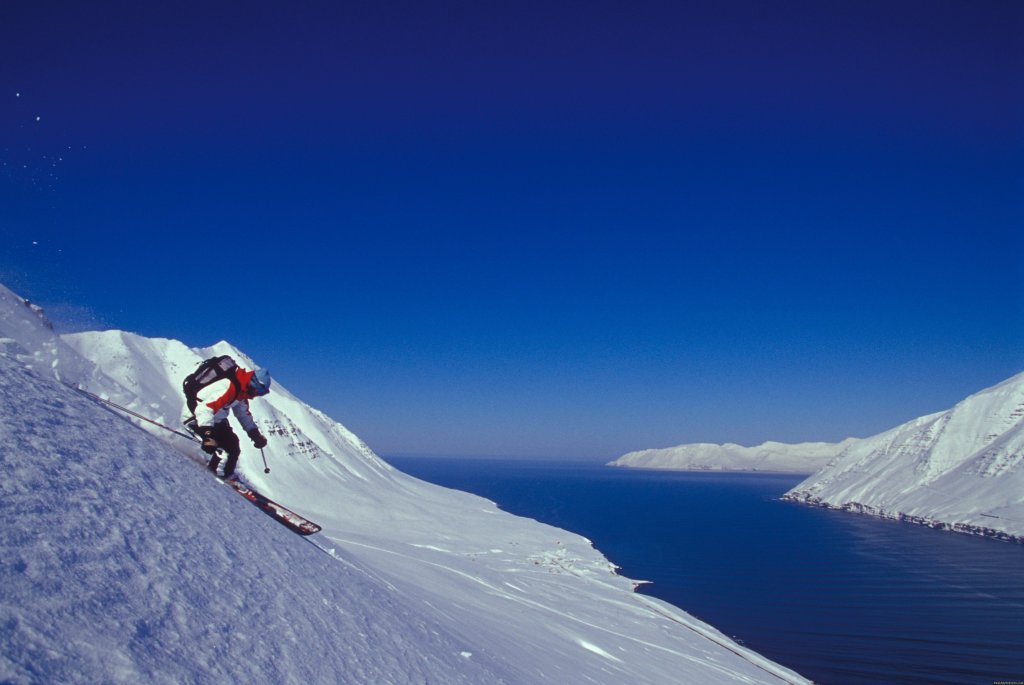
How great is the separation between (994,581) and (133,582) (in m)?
63.0

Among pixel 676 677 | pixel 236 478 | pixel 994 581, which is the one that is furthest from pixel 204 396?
pixel 994 581

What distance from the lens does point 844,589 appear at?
4303cm

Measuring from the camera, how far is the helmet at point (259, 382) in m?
8.15

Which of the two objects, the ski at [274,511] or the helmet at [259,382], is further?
the helmet at [259,382]

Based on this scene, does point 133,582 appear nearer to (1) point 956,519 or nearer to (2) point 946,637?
(2) point 946,637

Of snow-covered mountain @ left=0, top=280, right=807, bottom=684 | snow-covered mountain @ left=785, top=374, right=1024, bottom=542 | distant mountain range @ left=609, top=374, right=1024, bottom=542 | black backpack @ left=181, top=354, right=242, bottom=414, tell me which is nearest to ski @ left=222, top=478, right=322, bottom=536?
snow-covered mountain @ left=0, top=280, right=807, bottom=684

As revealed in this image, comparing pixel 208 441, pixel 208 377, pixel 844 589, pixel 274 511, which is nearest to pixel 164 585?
pixel 208 441

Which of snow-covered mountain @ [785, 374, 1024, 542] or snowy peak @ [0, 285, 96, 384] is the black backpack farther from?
snow-covered mountain @ [785, 374, 1024, 542]

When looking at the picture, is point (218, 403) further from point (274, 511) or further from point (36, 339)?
point (36, 339)

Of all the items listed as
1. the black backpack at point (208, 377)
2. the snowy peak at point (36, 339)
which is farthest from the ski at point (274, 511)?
the snowy peak at point (36, 339)

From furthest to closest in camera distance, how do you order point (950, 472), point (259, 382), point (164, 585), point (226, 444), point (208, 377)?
point (950, 472) < point (259, 382) < point (208, 377) < point (226, 444) < point (164, 585)

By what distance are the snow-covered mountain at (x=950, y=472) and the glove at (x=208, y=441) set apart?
8986 centimetres

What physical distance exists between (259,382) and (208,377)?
69cm

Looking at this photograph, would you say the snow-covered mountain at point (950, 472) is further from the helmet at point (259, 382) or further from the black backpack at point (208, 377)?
the black backpack at point (208, 377)
